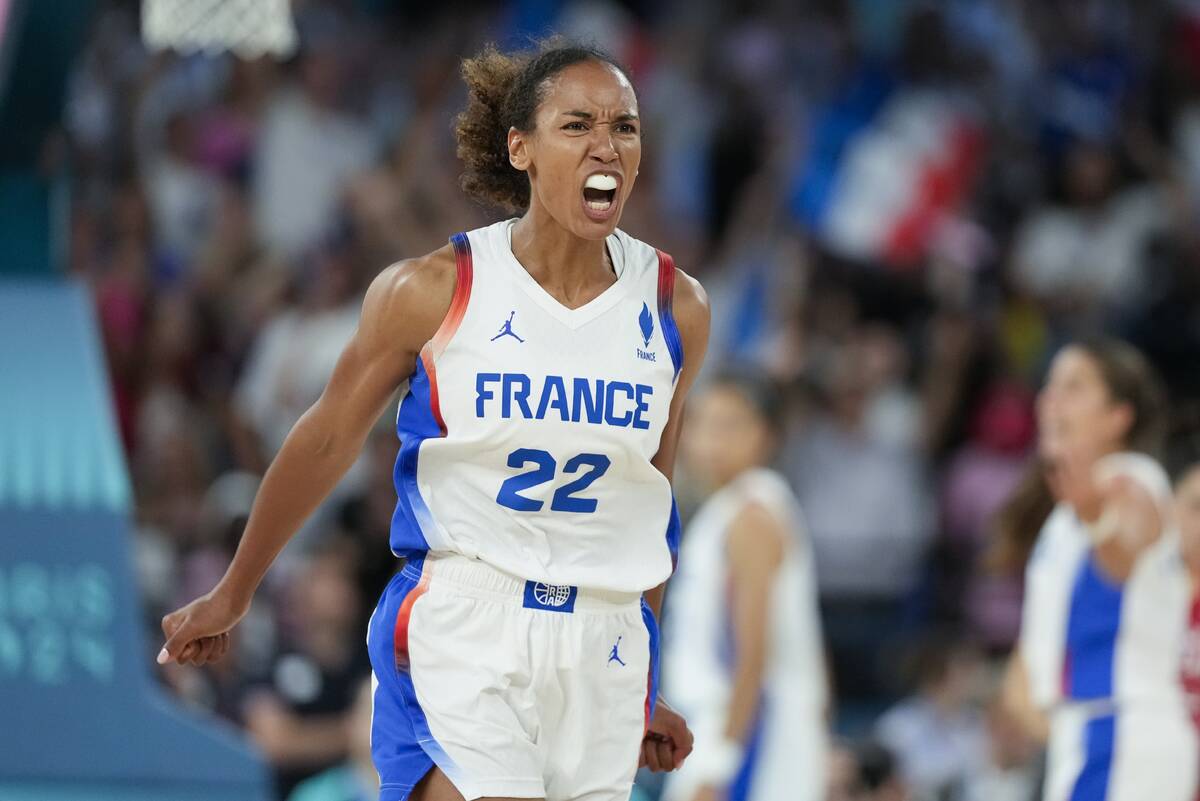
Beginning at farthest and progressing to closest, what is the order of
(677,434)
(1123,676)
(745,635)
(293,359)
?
1. (293,359)
2. (745,635)
3. (1123,676)
4. (677,434)

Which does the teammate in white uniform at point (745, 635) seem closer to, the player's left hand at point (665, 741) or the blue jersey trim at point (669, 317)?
the player's left hand at point (665, 741)

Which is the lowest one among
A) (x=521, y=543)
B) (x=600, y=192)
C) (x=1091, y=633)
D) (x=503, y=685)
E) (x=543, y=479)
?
(x=1091, y=633)

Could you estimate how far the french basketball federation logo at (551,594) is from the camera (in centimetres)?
384

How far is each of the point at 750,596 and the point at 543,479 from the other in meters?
2.81

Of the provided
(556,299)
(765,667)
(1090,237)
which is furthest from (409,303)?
(1090,237)

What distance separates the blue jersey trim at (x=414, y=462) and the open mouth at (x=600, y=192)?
0.47 metres

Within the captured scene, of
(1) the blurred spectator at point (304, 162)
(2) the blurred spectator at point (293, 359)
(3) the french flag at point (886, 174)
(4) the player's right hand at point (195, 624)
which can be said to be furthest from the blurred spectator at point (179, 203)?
(4) the player's right hand at point (195, 624)

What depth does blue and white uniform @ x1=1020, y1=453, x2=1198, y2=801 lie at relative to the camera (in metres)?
5.60

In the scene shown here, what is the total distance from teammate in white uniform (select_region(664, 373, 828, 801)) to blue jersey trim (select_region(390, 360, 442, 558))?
2706mm

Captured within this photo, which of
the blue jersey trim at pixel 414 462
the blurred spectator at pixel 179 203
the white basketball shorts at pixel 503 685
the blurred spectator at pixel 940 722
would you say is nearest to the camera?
the white basketball shorts at pixel 503 685

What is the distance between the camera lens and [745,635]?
254 inches

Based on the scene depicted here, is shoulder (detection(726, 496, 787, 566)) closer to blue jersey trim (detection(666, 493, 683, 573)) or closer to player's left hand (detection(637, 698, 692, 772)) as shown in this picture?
player's left hand (detection(637, 698, 692, 772))

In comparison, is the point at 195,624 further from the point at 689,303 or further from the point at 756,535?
the point at 756,535

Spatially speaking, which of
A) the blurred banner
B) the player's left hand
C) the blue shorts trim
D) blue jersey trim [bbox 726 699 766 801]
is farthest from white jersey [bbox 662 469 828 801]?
the blue shorts trim
